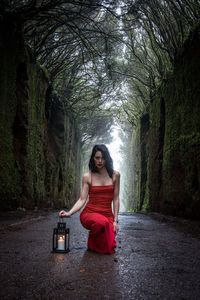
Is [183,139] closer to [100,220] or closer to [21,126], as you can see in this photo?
[21,126]

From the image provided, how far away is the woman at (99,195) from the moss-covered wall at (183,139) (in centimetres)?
415

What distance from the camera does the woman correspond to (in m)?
4.69

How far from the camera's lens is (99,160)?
4.96 meters

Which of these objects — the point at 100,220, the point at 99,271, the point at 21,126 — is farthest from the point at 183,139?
the point at 99,271

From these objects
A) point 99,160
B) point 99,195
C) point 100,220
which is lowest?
point 100,220

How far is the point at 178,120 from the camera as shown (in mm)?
10727

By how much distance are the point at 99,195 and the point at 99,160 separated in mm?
468

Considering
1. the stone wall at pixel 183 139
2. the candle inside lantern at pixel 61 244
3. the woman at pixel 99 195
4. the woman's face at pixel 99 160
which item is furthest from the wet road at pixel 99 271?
the stone wall at pixel 183 139

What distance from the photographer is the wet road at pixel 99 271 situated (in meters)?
2.84

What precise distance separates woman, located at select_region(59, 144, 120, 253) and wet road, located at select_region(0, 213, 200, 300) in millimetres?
341

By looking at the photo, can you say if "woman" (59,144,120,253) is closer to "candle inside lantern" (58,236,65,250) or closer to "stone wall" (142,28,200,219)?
"candle inside lantern" (58,236,65,250)

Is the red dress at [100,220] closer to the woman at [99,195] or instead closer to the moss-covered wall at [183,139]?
the woman at [99,195]

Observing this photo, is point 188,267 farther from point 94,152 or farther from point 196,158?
point 196,158

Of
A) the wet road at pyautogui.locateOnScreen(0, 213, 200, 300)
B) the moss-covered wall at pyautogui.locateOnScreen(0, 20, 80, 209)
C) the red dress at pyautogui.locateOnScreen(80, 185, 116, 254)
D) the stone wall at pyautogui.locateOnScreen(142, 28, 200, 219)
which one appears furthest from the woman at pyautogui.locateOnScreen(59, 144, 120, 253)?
the moss-covered wall at pyautogui.locateOnScreen(0, 20, 80, 209)
